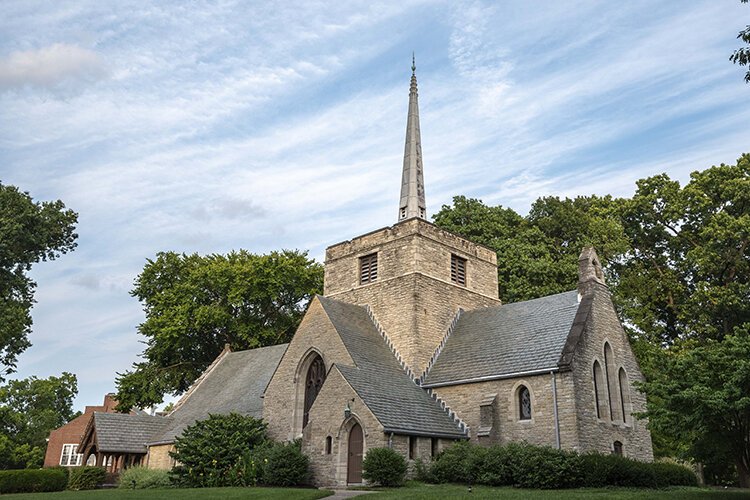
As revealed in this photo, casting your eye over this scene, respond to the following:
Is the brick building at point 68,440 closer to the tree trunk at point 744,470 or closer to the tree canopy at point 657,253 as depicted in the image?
the tree canopy at point 657,253

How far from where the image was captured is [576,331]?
80.4 ft

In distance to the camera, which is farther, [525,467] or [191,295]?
[191,295]

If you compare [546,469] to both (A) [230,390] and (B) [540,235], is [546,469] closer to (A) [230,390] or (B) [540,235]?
(A) [230,390]

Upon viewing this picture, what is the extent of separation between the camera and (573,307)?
1037 inches

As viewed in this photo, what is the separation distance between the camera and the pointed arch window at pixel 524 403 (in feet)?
80.6

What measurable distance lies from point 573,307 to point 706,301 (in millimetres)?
13929

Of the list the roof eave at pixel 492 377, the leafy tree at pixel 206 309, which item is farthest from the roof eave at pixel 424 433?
the leafy tree at pixel 206 309

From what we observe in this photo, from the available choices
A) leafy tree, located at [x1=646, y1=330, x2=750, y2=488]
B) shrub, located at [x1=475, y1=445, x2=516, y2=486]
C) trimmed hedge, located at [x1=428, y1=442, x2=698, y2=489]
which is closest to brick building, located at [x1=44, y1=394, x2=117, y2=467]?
trimmed hedge, located at [x1=428, y1=442, x2=698, y2=489]

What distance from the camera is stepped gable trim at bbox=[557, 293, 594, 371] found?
23.4m

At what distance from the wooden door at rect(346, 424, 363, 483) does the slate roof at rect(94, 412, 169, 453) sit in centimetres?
1707

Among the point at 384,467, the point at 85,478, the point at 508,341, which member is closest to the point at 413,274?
the point at 508,341

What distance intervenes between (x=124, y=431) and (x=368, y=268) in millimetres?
16564

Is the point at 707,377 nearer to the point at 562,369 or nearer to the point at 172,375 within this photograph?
the point at 562,369

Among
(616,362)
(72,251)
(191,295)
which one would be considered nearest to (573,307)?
(616,362)
